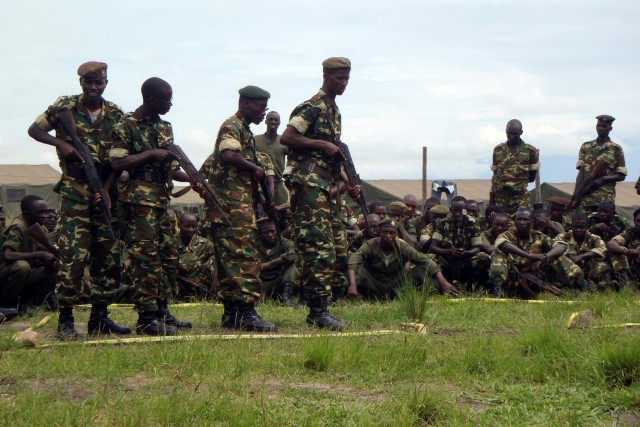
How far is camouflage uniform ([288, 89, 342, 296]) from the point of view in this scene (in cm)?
708

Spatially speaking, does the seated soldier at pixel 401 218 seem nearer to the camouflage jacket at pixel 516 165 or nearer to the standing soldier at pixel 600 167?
the camouflage jacket at pixel 516 165

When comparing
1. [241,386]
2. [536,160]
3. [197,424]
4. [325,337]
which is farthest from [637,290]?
[197,424]

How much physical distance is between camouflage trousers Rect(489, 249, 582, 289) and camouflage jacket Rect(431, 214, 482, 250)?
83 centimetres

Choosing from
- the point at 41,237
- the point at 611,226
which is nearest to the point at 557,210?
the point at 611,226

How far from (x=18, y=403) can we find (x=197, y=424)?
39.5 inches

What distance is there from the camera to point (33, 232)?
28.8ft

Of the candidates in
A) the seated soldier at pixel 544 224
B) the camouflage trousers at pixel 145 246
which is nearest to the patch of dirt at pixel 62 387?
the camouflage trousers at pixel 145 246

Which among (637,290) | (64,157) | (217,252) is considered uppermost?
(64,157)

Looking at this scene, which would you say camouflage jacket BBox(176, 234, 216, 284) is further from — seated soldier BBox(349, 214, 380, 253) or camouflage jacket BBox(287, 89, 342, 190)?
camouflage jacket BBox(287, 89, 342, 190)

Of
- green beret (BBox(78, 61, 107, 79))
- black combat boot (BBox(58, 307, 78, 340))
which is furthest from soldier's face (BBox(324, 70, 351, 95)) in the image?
black combat boot (BBox(58, 307, 78, 340))

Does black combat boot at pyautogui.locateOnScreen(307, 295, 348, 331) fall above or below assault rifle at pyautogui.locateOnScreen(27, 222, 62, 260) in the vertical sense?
below

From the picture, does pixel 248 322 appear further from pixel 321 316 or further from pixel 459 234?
pixel 459 234

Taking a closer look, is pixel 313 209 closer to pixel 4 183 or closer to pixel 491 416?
pixel 491 416

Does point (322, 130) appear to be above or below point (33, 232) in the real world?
above
